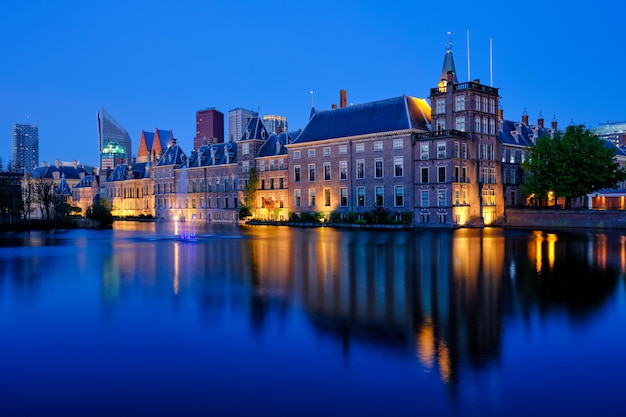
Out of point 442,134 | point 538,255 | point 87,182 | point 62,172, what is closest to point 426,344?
point 538,255

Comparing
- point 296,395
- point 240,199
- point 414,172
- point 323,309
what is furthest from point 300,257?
point 240,199

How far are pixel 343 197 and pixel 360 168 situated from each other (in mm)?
4895

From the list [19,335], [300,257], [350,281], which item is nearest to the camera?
[19,335]

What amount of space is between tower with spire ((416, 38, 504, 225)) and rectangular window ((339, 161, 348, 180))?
36.7ft

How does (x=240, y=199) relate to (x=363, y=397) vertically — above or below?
above

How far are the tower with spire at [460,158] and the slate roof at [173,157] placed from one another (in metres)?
60.8

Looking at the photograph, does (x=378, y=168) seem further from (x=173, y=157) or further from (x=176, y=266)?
(x=173, y=157)

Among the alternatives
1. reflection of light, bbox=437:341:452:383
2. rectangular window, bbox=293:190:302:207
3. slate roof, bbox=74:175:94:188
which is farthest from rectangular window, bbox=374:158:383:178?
slate roof, bbox=74:175:94:188

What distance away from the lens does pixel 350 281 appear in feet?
73.6

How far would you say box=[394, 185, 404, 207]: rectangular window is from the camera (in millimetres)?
68875

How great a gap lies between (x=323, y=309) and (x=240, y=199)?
79.4 meters

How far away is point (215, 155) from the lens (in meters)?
102

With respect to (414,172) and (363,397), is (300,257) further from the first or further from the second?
(414,172)

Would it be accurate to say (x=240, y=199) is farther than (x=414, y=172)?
Yes
